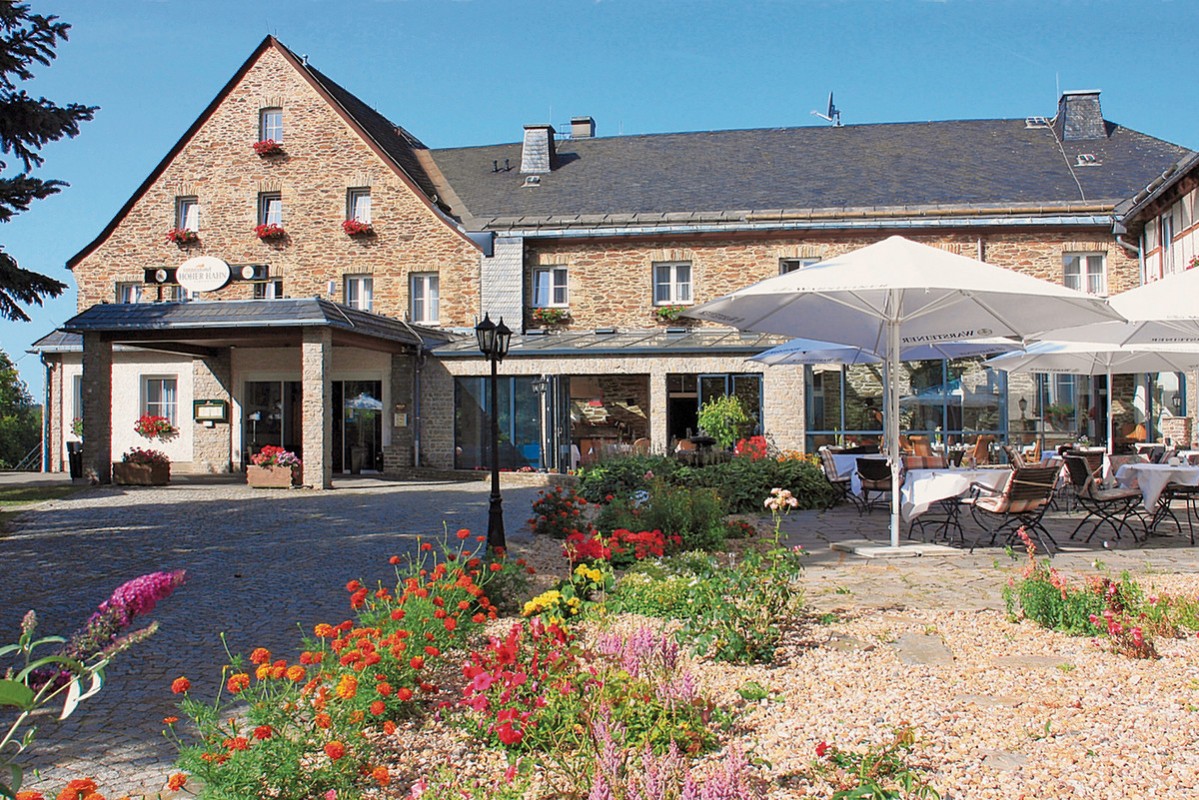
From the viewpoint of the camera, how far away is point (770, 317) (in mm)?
9047

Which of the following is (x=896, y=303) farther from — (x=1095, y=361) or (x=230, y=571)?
(x=230, y=571)

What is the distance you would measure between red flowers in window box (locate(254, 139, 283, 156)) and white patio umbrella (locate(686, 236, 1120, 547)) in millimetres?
15918

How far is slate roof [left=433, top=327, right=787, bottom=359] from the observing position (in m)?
18.9

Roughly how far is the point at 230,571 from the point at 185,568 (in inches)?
14.0

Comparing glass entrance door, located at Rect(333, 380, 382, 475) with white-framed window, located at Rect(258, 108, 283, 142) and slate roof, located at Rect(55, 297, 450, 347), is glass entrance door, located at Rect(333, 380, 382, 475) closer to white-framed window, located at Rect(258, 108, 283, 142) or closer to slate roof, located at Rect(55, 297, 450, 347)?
slate roof, located at Rect(55, 297, 450, 347)

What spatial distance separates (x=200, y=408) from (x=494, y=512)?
15.4 metres

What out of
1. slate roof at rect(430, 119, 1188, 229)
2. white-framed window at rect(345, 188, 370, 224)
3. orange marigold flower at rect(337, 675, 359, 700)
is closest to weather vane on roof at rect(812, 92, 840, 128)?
slate roof at rect(430, 119, 1188, 229)

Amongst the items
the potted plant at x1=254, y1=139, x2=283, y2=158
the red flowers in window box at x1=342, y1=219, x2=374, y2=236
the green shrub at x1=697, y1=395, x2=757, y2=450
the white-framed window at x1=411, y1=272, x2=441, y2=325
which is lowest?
the green shrub at x1=697, y1=395, x2=757, y2=450

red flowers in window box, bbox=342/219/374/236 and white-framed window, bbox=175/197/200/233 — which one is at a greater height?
white-framed window, bbox=175/197/200/233

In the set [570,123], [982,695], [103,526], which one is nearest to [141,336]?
[103,526]

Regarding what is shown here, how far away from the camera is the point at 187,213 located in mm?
22531

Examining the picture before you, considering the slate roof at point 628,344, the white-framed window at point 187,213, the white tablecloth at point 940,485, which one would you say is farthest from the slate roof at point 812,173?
the white tablecloth at point 940,485

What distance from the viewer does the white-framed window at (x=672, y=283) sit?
67.5 ft

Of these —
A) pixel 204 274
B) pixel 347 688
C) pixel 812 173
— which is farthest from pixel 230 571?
pixel 812 173
